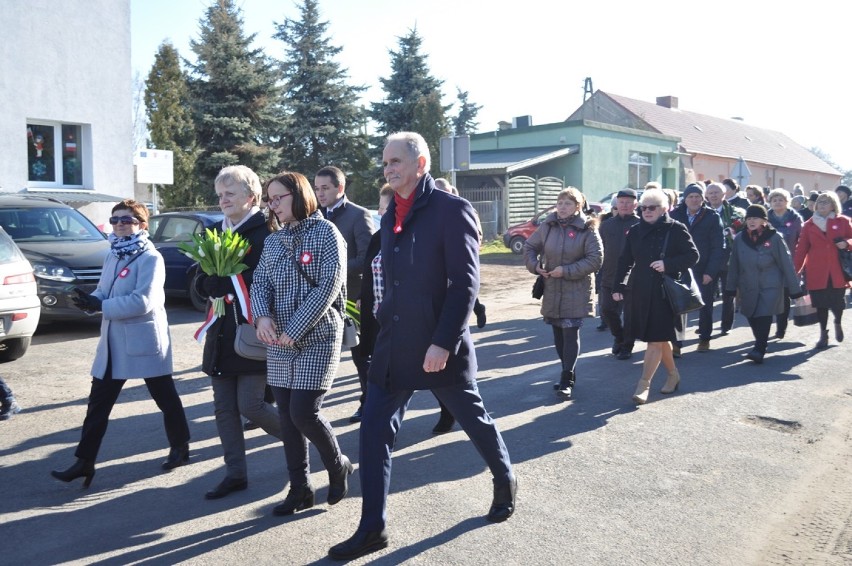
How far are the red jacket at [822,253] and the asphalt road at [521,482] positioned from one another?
177 centimetres

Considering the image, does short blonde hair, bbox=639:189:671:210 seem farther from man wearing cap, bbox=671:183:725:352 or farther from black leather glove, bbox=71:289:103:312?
black leather glove, bbox=71:289:103:312

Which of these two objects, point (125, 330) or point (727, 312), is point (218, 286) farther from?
point (727, 312)

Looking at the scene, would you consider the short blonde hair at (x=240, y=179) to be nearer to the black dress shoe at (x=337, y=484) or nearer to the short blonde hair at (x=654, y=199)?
the black dress shoe at (x=337, y=484)

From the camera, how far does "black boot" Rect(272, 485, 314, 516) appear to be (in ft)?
15.4

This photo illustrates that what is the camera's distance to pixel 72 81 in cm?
1919

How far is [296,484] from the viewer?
15.5 ft

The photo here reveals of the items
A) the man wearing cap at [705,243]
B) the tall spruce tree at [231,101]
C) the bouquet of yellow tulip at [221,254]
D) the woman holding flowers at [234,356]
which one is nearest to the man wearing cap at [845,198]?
the man wearing cap at [705,243]

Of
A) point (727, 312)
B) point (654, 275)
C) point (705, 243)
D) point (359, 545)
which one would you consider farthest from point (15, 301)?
point (727, 312)

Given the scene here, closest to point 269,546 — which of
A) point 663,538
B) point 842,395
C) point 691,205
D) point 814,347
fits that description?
point 663,538

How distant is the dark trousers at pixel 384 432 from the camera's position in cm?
420

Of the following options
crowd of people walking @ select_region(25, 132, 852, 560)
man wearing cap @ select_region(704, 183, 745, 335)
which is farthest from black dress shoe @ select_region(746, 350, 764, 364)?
crowd of people walking @ select_region(25, 132, 852, 560)

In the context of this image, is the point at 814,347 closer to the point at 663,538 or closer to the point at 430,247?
the point at 663,538

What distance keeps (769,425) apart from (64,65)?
17701mm

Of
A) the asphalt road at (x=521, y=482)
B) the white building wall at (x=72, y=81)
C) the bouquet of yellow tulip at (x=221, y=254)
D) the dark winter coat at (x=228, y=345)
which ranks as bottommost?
the asphalt road at (x=521, y=482)
